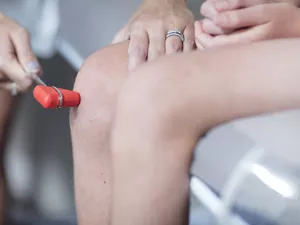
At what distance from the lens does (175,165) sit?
0.39m

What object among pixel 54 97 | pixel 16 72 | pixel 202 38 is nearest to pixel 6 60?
pixel 16 72

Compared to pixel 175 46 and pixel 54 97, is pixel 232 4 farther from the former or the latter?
pixel 54 97

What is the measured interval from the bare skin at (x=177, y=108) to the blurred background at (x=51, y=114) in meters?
0.39

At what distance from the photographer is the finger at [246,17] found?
0.46 m

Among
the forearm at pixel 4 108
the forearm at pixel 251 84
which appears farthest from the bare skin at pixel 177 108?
the forearm at pixel 4 108

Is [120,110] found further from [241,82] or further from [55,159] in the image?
[55,159]

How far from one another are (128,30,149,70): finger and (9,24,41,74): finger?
123 mm

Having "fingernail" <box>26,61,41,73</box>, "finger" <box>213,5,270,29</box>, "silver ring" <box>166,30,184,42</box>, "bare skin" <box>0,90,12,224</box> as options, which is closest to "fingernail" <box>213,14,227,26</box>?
"finger" <box>213,5,270,29</box>

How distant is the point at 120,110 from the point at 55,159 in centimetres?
46

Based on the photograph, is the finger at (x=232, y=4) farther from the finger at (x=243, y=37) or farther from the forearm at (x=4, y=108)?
the forearm at (x=4, y=108)

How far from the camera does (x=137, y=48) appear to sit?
537 millimetres

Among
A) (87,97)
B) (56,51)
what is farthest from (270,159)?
(56,51)

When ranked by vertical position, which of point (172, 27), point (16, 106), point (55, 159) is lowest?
point (55, 159)

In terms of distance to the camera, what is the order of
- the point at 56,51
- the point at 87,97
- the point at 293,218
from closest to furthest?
1. the point at 293,218
2. the point at 87,97
3. the point at 56,51
